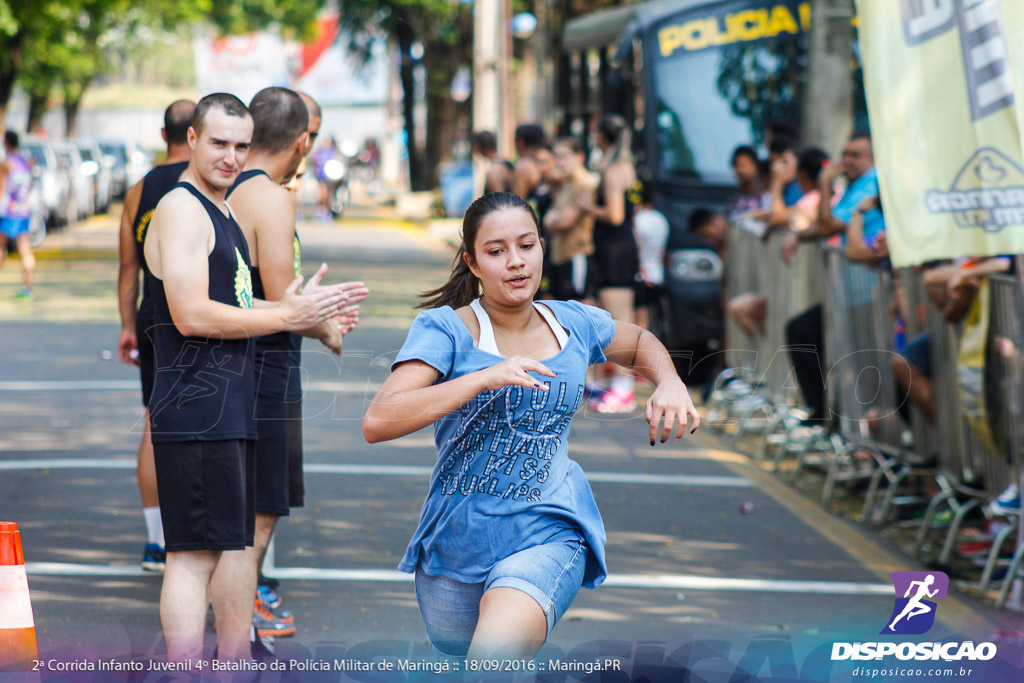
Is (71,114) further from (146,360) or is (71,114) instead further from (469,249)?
(469,249)

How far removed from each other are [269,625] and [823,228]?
4.98m

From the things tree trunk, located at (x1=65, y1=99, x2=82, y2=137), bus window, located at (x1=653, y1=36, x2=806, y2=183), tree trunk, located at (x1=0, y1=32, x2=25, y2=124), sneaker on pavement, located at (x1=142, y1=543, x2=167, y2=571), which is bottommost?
sneaker on pavement, located at (x1=142, y1=543, x2=167, y2=571)

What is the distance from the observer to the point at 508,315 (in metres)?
3.58

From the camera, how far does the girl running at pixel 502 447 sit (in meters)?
3.34

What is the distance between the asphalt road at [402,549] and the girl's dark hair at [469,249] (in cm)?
123

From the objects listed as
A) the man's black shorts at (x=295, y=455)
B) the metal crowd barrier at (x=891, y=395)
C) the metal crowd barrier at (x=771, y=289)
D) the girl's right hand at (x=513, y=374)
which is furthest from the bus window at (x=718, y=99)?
the girl's right hand at (x=513, y=374)

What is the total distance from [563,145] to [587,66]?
6296mm

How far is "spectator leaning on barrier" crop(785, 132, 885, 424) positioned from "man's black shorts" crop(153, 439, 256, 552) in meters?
4.81

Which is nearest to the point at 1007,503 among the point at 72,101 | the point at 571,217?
the point at 571,217

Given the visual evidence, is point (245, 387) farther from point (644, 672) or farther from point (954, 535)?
point (954, 535)

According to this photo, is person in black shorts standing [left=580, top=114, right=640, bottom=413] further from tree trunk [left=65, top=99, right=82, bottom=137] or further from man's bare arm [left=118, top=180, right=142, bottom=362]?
tree trunk [left=65, top=99, right=82, bottom=137]

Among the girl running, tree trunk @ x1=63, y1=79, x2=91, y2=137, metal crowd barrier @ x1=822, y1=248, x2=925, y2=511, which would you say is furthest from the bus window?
tree trunk @ x1=63, y1=79, x2=91, y2=137

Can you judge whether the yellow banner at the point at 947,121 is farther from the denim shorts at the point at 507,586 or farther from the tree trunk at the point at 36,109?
the tree trunk at the point at 36,109

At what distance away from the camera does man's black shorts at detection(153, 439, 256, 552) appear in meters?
4.15
